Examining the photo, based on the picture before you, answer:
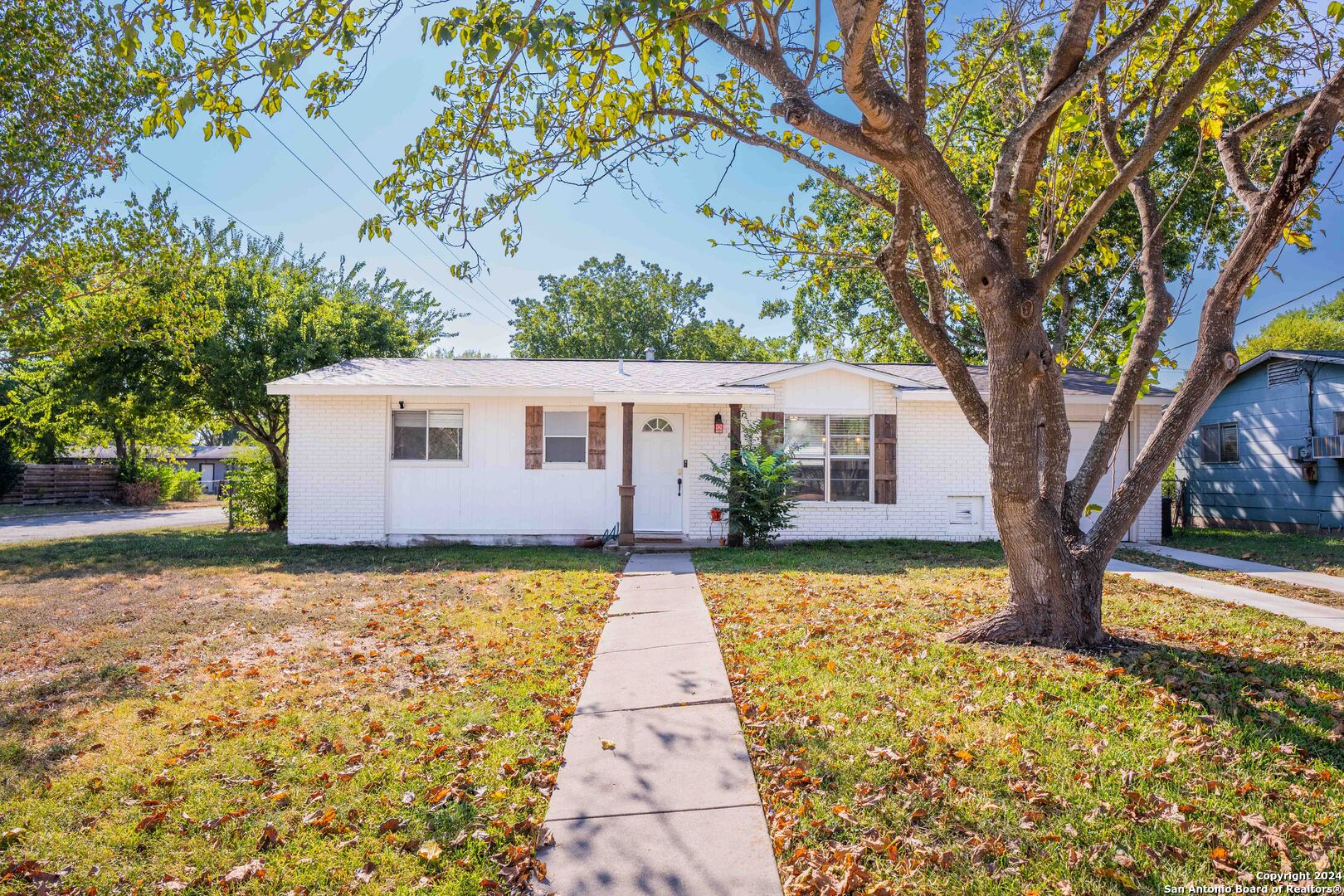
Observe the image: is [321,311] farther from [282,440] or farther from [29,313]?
[29,313]

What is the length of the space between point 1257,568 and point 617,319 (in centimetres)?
2794

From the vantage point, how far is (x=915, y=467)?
1296 centimetres

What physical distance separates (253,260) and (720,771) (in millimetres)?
19789

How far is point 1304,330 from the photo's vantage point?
34.4 meters

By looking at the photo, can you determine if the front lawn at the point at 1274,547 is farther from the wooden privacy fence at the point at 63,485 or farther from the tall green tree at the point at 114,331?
the wooden privacy fence at the point at 63,485

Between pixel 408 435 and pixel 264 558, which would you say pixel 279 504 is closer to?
pixel 408 435

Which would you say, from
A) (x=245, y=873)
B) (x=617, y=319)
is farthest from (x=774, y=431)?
(x=617, y=319)

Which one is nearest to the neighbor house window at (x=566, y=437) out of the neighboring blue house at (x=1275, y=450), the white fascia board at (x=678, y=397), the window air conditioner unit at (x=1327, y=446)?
the white fascia board at (x=678, y=397)

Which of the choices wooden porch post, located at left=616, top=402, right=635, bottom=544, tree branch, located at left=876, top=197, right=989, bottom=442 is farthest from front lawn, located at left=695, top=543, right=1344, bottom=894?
wooden porch post, located at left=616, top=402, right=635, bottom=544

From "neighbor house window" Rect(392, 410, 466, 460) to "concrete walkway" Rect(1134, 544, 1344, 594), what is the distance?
37.5 feet

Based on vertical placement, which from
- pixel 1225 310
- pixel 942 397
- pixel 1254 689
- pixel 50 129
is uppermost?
pixel 50 129

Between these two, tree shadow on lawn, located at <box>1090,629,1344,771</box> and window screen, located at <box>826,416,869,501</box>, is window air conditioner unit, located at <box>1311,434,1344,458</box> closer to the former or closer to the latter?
window screen, located at <box>826,416,869,501</box>

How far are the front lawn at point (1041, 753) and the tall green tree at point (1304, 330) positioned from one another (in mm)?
36249

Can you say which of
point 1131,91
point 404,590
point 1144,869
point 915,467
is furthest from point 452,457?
point 1144,869
